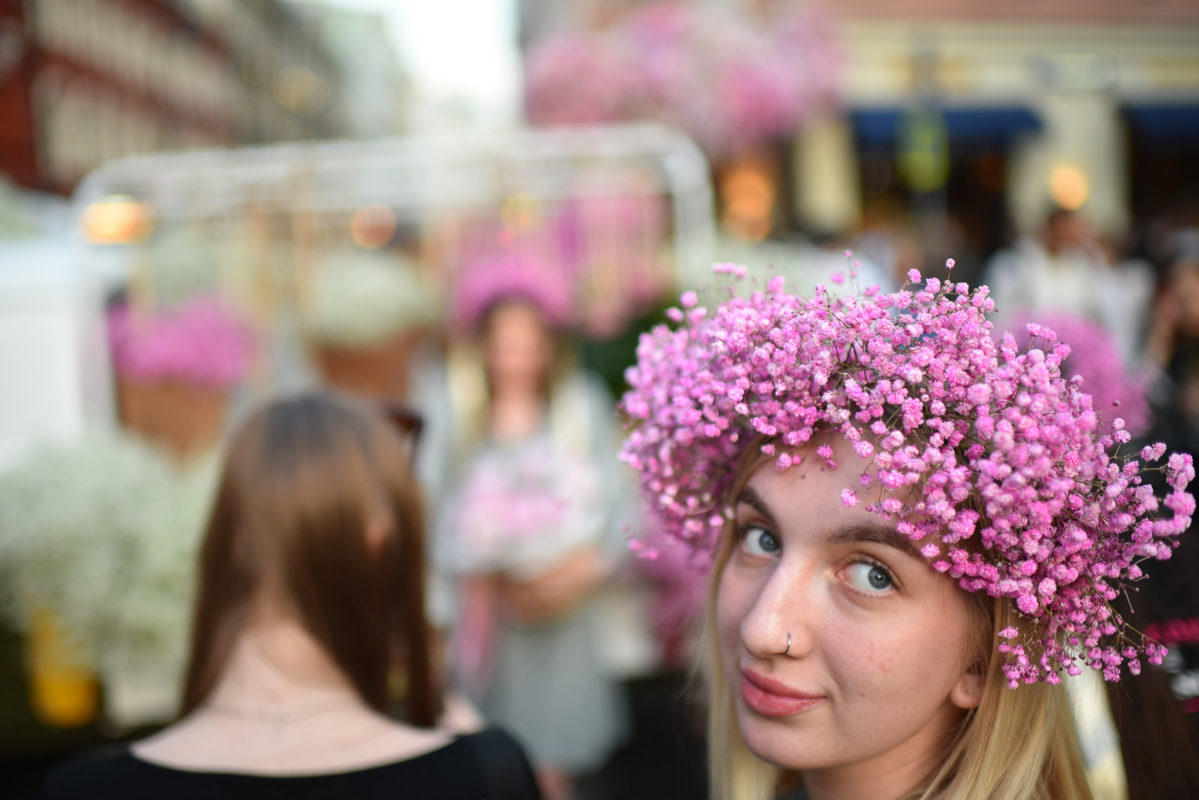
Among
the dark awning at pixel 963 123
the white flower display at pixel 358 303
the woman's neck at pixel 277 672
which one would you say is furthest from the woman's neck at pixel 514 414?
the dark awning at pixel 963 123

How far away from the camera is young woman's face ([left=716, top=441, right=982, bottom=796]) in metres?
1.20

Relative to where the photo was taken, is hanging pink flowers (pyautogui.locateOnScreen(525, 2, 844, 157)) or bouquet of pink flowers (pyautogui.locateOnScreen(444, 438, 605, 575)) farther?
hanging pink flowers (pyautogui.locateOnScreen(525, 2, 844, 157))

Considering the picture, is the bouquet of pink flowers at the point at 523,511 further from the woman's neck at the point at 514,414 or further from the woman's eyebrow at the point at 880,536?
the woman's eyebrow at the point at 880,536

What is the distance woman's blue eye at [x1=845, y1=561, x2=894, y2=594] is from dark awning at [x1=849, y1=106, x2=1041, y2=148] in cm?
1559

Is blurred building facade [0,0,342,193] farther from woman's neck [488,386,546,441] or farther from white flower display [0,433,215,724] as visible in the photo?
woman's neck [488,386,546,441]

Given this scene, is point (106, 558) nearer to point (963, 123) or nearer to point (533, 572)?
point (533, 572)

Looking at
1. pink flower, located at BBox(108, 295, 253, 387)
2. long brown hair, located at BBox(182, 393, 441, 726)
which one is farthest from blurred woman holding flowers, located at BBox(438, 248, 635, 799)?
pink flower, located at BBox(108, 295, 253, 387)

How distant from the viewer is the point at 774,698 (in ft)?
4.11

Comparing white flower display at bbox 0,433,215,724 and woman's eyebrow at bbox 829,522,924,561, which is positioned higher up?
woman's eyebrow at bbox 829,522,924,561

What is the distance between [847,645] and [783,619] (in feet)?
0.26

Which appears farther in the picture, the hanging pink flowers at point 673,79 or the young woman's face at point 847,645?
the hanging pink flowers at point 673,79

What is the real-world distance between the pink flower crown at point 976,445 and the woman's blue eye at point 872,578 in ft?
0.23

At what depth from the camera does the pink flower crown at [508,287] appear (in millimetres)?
4172

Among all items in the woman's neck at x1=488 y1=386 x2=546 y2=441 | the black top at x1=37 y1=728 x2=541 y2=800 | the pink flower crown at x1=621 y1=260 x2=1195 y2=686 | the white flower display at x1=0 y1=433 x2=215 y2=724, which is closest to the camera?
the pink flower crown at x1=621 y1=260 x2=1195 y2=686
